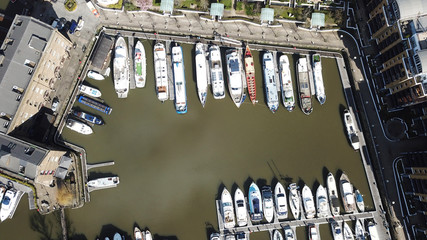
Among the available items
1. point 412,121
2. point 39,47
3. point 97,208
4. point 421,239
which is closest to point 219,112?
point 97,208

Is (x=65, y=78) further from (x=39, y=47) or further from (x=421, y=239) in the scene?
(x=421, y=239)

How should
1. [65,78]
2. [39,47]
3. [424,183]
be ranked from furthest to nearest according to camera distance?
[65,78]
[424,183]
[39,47]

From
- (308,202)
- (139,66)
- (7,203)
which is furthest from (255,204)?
(7,203)

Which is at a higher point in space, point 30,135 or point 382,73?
point 382,73

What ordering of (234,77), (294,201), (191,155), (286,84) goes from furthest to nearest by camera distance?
(286,84)
(234,77)
(191,155)
(294,201)

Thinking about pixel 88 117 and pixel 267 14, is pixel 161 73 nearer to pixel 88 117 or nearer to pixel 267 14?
pixel 88 117

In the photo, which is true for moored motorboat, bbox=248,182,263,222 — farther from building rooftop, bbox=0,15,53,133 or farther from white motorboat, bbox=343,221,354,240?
building rooftop, bbox=0,15,53,133
